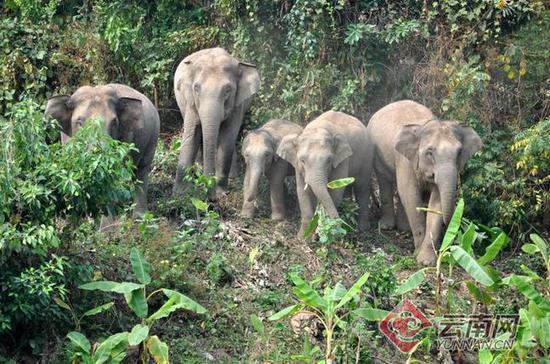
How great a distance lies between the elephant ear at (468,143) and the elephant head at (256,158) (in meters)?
2.11

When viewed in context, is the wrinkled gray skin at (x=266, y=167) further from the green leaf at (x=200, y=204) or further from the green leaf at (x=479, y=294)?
the green leaf at (x=479, y=294)

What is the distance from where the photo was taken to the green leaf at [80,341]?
1095 centimetres

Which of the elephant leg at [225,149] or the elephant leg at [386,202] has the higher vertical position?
the elephant leg at [225,149]

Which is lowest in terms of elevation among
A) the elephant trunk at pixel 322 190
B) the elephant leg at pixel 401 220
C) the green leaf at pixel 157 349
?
the elephant leg at pixel 401 220

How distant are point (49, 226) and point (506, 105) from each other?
713 cm

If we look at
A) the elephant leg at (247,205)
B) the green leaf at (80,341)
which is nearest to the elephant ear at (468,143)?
the elephant leg at (247,205)

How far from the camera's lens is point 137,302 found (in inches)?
448

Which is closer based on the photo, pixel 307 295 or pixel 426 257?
pixel 307 295

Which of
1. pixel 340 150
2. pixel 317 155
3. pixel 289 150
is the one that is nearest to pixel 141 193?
pixel 289 150

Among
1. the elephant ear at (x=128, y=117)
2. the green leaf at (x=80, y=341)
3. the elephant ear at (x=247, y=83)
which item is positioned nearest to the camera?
Result: the green leaf at (x=80, y=341)

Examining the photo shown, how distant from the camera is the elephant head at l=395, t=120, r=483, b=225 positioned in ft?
46.9

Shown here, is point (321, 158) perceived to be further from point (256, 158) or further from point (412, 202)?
point (412, 202)

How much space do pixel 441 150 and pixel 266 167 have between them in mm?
2033

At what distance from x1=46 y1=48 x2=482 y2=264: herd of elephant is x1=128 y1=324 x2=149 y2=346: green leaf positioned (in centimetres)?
331
